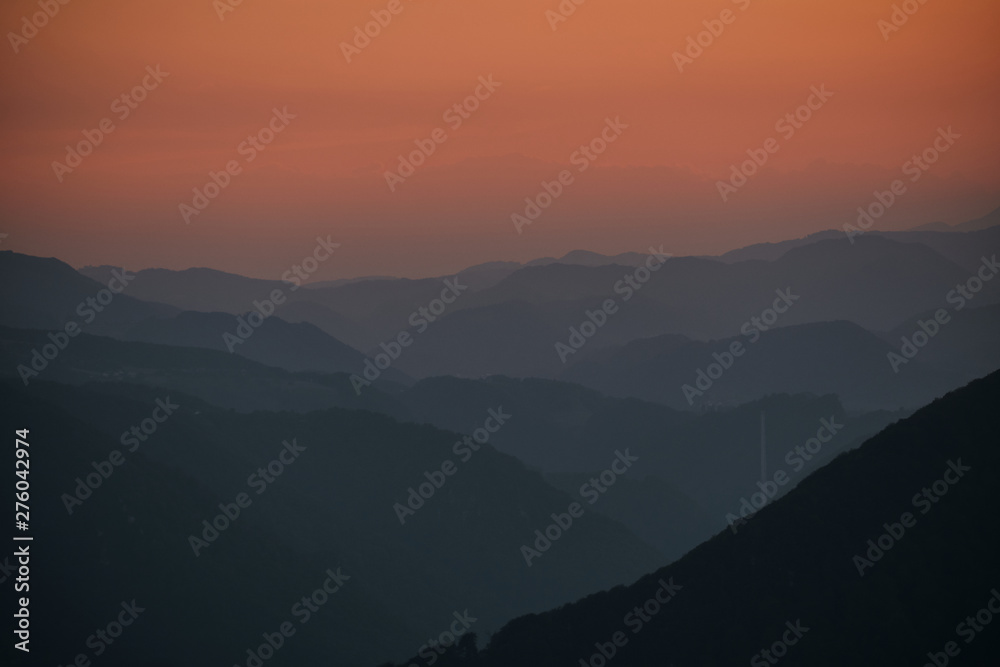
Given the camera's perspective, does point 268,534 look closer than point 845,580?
No

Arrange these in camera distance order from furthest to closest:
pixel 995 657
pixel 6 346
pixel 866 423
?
1. pixel 866 423
2. pixel 6 346
3. pixel 995 657

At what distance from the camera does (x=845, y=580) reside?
54250mm

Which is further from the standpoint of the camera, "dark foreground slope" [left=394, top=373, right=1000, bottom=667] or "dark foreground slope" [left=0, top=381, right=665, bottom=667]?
"dark foreground slope" [left=0, top=381, right=665, bottom=667]

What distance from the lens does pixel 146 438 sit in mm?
118000

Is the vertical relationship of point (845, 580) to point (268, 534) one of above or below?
above

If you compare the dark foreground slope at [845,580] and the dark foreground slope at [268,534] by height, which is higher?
the dark foreground slope at [845,580]

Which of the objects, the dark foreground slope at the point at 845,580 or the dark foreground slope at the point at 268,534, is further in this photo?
the dark foreground slope at the point at 268,534

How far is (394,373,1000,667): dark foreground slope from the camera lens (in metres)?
51.0

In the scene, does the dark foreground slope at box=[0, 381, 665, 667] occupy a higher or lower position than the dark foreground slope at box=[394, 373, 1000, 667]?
lower

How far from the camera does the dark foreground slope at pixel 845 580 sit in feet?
167

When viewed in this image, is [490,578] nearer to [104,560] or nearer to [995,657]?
[104,560]

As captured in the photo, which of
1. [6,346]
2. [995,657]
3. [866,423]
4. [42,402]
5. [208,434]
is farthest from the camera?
[866,423]

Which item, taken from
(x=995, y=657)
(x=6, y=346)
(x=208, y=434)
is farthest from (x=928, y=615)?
(x=6, y=346)

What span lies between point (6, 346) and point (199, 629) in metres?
74.8
